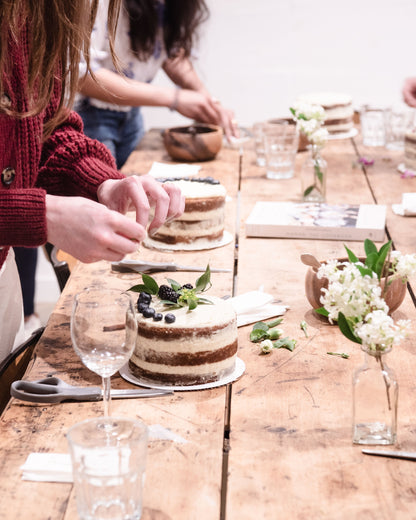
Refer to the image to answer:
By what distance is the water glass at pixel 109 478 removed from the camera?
917 millimetres

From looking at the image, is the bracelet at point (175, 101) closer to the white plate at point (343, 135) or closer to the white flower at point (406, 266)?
the white plate at point (343, 135)

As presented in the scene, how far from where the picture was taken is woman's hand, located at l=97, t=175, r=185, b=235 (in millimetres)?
1520

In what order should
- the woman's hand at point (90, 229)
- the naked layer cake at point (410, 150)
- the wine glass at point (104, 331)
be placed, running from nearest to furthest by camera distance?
the wine glass at point (104, 331), the woman's hand at point (90, 229), the naked layer cake at point (410, 150)

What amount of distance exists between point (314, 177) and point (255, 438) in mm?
1425

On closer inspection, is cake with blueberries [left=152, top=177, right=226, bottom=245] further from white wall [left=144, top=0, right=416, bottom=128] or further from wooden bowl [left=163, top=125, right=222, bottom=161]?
white wall [left=144, top=0, right=416, bottom=128]

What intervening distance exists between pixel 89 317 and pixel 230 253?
889 mm

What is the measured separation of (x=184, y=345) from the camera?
1294mm

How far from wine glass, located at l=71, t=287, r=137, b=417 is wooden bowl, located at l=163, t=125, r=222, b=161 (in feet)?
5.94

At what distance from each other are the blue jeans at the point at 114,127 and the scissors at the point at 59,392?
216 cm

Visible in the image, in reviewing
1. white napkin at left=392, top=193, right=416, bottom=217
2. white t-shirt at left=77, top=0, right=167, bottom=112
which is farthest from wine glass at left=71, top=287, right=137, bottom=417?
white t-shirt at left=77, top=0, right=167, bottom=112

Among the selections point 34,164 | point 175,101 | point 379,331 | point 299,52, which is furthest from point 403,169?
point 299,52

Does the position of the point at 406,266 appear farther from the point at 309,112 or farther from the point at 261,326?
the point at 309,112

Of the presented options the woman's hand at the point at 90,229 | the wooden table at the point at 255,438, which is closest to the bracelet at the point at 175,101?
the wooden table at the point at 255,438

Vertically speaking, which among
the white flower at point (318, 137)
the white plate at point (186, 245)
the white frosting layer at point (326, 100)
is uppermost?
the white frosting layer at point (326, 100)
